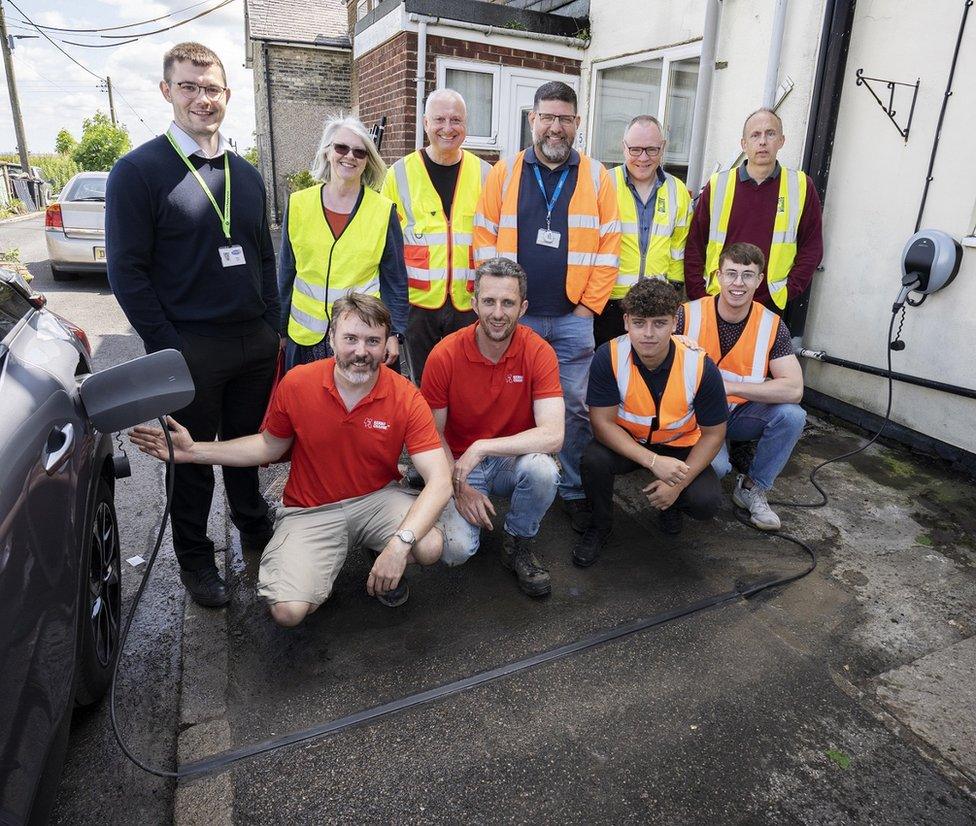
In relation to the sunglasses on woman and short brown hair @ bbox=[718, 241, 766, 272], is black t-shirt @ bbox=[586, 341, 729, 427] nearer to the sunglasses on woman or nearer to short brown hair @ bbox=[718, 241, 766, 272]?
short brown hair @ bbox=[718, 241, 766, 272]

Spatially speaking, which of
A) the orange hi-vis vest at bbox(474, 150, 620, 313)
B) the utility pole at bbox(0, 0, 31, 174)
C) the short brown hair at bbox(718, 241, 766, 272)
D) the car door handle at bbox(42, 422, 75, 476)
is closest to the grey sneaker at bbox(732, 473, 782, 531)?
the short brown hair at bbox(718, 241, 766, 272)

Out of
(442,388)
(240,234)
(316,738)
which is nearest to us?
(316,738)

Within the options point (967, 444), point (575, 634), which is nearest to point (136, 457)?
point (575, 634)

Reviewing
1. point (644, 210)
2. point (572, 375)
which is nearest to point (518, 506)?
point (572, 375)

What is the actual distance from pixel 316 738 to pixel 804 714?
171 cm

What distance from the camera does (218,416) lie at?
2.97 metres

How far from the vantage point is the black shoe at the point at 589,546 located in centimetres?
340

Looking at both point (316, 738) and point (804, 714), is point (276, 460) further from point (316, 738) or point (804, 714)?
point (804, 714)

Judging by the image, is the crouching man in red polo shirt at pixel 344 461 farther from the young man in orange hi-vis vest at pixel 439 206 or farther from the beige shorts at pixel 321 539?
the young man in orange hi-vis vest at pixel 439 206

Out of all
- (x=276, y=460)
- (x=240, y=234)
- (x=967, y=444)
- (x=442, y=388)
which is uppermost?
(x=240, y=234)

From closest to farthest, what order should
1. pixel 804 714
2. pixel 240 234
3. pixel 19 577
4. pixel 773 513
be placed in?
pixel 19 577 < pixel 804 714 < pixel 240 234 < pixel 773 513

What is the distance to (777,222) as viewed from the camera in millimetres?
4293

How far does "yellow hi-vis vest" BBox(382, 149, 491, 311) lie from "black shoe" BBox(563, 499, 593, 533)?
1.39 metres

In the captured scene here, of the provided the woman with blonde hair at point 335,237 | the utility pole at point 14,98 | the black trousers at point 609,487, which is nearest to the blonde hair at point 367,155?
the woman with blonde hair at point 335,237
